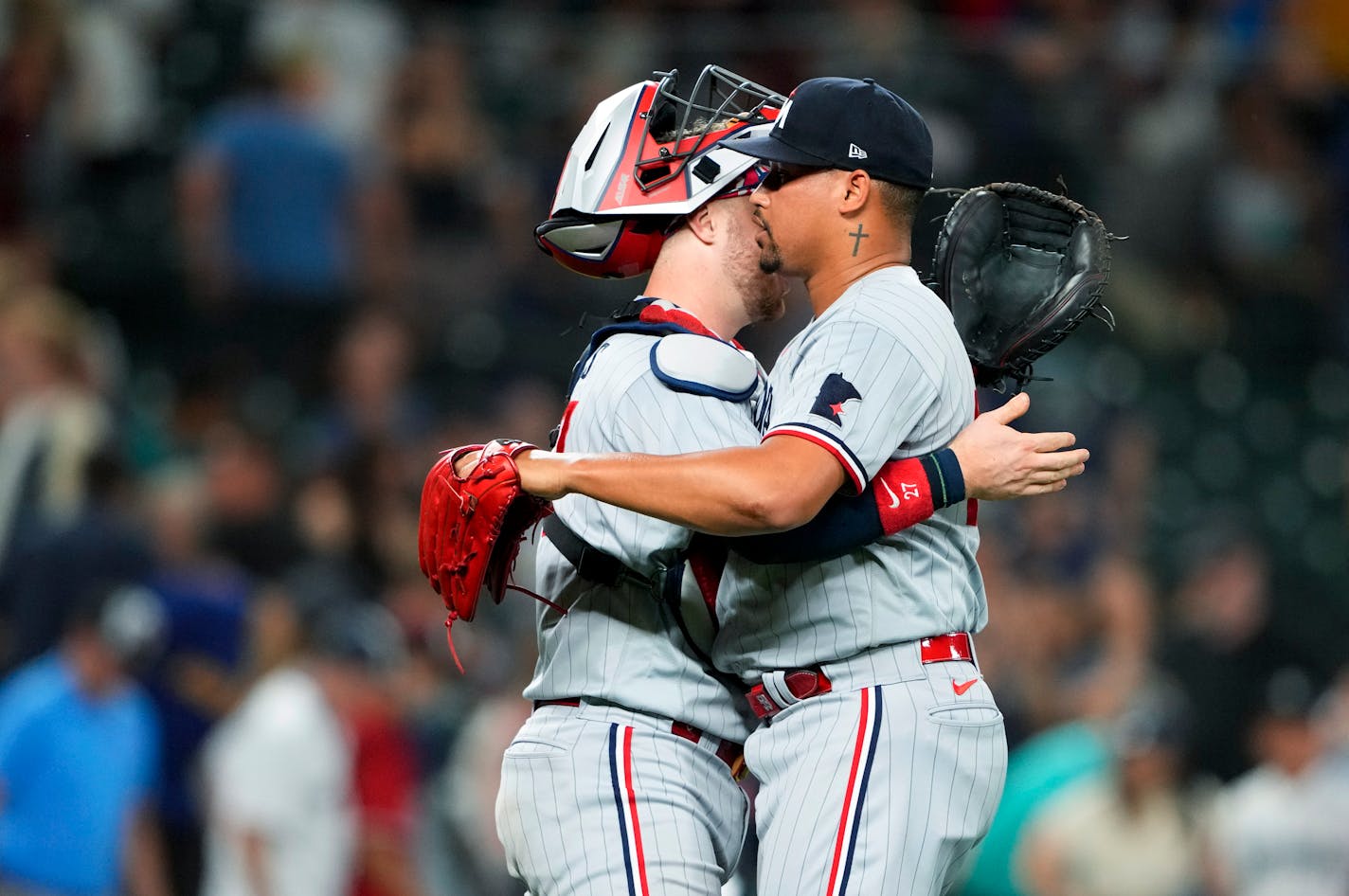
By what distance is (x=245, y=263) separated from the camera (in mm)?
9242

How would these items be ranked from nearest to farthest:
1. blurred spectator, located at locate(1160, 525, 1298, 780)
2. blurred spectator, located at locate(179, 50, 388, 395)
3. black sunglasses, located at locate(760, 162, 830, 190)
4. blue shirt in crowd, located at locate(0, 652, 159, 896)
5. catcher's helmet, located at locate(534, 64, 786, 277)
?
black sunglasses, located at locate(760, 162, 830, 190)
catcher's helmet, located at locate(534, 64, 786, 277)
blue shirt in crowd, located at locate(0, 652, 159, 896)
blurred spectator, located at locate(1160, 525, 1298, 780)
blurred spectator, located at locate(179, 50, 388, 395)

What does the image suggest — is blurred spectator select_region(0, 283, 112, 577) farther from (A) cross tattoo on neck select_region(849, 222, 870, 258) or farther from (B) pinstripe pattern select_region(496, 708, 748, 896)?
(A) cross tattoo on neck select_region(849, 222, 870, 258)

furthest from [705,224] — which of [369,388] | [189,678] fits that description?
[369,388]

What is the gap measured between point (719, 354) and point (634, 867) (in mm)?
906

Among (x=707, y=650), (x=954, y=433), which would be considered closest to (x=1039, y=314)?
(x=954, y=433)

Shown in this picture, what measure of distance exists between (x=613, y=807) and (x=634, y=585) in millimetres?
409

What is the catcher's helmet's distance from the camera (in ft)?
11.8

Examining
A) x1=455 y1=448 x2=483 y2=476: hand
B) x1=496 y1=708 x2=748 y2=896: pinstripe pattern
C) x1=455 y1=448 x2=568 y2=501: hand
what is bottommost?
x1=496 y1=708 x2=748 y2=896: pinstripe pattern

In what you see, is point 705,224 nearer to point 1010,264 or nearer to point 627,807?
point 1010,264

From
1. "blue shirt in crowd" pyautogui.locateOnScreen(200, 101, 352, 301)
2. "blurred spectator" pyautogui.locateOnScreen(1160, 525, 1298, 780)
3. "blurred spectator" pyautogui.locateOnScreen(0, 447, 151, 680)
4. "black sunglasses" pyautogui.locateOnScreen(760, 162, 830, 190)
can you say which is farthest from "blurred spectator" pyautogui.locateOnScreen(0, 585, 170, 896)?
"blurred spectator" pyautogui.locateOnScreen(1160, 525, 1298, 780)

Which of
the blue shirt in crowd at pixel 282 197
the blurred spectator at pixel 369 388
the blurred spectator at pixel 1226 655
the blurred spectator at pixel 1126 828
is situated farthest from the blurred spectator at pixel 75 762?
the blurred spectator at pixel 1226 655

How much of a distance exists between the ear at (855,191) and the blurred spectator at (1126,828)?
172 inches

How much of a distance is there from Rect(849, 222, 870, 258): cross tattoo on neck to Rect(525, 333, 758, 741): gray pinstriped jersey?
13.7 inches

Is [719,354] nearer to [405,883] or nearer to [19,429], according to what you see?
[405,883]
